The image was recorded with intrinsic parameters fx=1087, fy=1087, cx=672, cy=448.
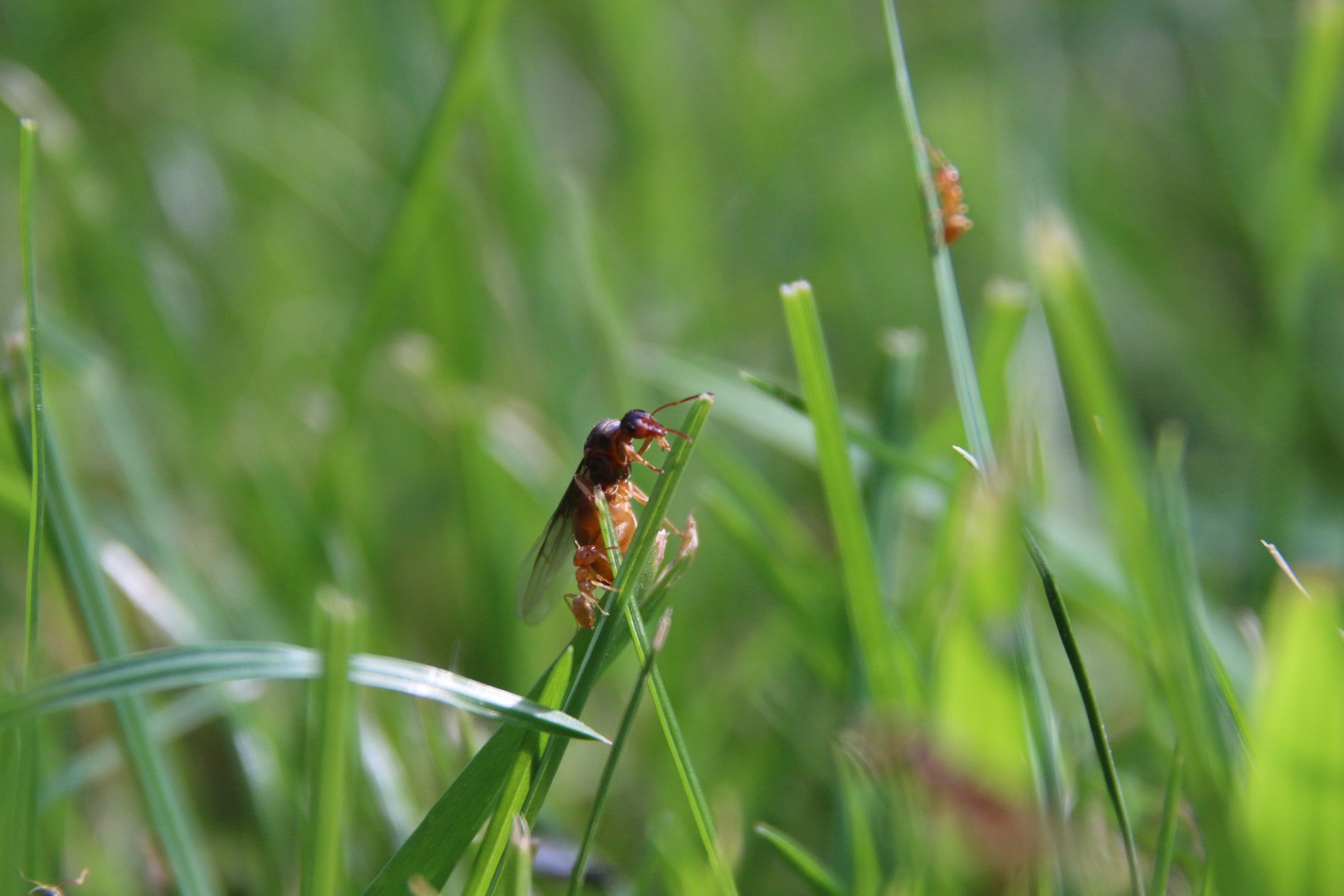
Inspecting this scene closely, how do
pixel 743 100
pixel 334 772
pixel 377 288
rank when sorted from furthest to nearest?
pixel 743 100, pixel 377 288, pixel 334 772

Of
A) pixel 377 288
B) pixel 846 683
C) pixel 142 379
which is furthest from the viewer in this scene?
pixel 142 379

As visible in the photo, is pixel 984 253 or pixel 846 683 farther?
pixel 984 253

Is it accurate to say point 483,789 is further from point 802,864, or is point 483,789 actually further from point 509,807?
point 802,864

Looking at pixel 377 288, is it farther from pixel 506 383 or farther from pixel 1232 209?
pixel 1232 209

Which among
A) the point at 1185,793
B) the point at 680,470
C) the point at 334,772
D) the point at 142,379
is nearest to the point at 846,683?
the point at 1185,793

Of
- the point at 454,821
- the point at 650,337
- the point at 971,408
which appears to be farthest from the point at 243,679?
the point at 650,337

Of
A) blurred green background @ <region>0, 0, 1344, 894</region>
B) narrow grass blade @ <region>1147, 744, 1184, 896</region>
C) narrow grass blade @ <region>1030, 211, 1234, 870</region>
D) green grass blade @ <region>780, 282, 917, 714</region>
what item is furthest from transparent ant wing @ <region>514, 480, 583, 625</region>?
narrow grass blade @ <region>1147, 744, 1184, 896</region>

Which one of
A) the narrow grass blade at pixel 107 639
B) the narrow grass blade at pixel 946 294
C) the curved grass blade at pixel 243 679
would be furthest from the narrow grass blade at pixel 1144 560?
the narrow grass blade at pixel 107 639

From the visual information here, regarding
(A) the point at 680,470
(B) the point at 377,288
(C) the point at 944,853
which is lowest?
(C) the point at 944,853
